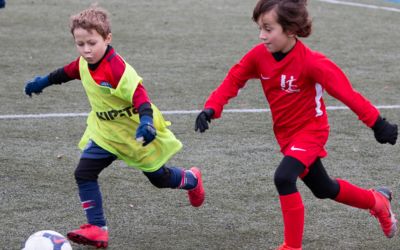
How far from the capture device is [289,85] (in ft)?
15.5

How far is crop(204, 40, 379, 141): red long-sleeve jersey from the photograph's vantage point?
4.59m

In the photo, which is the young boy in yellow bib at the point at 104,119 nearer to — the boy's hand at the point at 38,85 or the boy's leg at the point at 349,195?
the boy's hand at the point at 38,85

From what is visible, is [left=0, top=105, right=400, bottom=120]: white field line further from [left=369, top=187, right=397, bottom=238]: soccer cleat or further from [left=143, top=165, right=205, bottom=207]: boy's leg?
[left=369, top=187, right=397, bottom=238]: soccer cleat

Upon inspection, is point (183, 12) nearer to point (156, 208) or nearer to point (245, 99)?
point (245, 99)

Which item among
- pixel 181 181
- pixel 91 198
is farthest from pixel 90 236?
pixel 181 181

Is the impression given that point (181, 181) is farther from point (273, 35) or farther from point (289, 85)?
point (273, 35)

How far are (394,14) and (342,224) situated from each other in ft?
28.4

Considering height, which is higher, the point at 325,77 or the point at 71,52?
the point at 325,77

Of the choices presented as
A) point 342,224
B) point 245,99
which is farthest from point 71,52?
point 342,224

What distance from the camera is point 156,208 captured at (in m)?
5.61

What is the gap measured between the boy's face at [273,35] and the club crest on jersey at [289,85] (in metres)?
0.16

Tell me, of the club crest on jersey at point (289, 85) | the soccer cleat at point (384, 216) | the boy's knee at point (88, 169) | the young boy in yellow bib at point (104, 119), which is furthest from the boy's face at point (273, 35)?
the boy's knee at point (88, 169)

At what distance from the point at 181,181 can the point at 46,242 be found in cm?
123

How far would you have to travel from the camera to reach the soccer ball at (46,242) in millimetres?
4469
